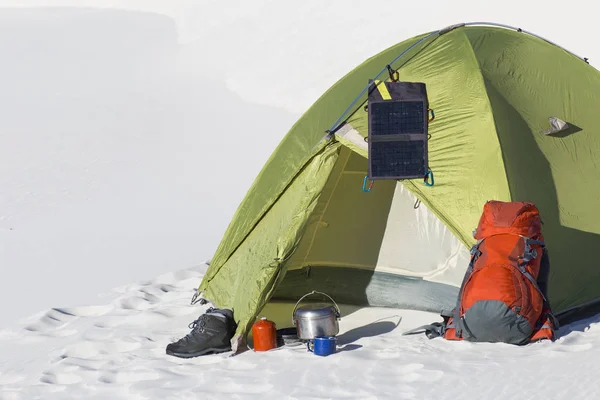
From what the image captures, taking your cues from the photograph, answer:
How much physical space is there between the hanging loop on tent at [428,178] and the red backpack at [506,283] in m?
0.49

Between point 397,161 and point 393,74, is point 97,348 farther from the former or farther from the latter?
point 393,74

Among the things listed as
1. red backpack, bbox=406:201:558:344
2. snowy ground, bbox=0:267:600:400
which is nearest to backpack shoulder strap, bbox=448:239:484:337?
red backpack, bbox=406:201:558:344

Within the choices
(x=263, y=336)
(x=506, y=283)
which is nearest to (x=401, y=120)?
(x=506, y=283)

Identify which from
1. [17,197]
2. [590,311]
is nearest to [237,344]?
[590,311]

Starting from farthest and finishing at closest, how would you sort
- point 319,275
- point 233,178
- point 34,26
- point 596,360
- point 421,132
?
point 34,26, point 233,178, point 319,275, point 421,132, point 596,360

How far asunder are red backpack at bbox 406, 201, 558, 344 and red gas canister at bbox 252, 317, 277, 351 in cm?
124

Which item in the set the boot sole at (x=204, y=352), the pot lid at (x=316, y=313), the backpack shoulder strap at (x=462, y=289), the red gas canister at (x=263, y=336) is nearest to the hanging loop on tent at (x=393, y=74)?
the backpack shoulder strap at (x=462, y=289)

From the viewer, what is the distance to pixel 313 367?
5.87m

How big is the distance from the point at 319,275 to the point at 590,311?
2.26 m

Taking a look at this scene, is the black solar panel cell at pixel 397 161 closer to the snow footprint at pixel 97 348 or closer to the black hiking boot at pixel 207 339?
the black hiking boot at pixel 207 339

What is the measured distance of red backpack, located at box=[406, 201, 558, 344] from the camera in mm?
5910

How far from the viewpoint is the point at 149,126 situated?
1931 cm

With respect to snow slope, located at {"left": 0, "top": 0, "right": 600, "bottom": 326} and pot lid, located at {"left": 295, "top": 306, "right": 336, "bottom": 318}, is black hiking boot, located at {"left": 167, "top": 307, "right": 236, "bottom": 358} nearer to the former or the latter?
pot lid, located at {"left": 295, "top": 306, "right": 336, "bottom": 318}

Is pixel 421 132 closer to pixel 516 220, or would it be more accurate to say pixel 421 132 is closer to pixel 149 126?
pixel 516 220
